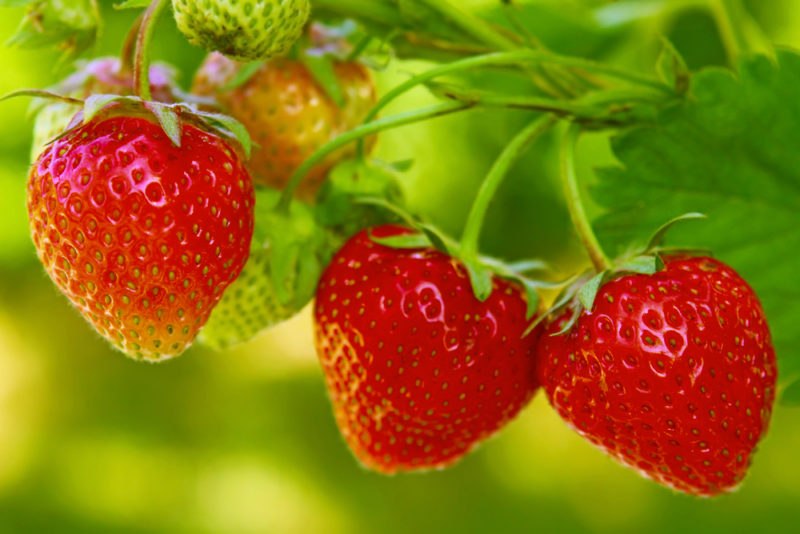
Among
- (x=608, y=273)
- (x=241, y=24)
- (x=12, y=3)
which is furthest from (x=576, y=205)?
→ (x=12, y=3)

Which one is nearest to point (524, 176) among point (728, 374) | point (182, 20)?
point (728, 374)

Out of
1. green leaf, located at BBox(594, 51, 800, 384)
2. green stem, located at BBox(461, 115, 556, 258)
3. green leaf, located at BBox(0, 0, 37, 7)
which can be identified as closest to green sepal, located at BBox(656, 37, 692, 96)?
green leaf, located at BBox(594, 51, 800, 384)

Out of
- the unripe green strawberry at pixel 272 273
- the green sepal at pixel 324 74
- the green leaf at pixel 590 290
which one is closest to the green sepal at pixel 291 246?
the unripe green strawberry at pixel 272 273

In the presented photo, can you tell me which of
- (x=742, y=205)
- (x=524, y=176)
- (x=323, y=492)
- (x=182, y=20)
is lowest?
(x=323, y=492)

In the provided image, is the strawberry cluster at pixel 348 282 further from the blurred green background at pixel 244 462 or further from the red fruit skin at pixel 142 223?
the blurred green background at pixel 244 462

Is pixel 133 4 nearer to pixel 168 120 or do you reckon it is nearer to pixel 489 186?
pixel 168 120

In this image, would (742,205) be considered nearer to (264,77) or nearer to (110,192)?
(264,77)

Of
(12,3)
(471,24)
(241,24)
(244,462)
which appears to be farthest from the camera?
(244,462)

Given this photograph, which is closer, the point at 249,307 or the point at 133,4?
the point at 133,4
